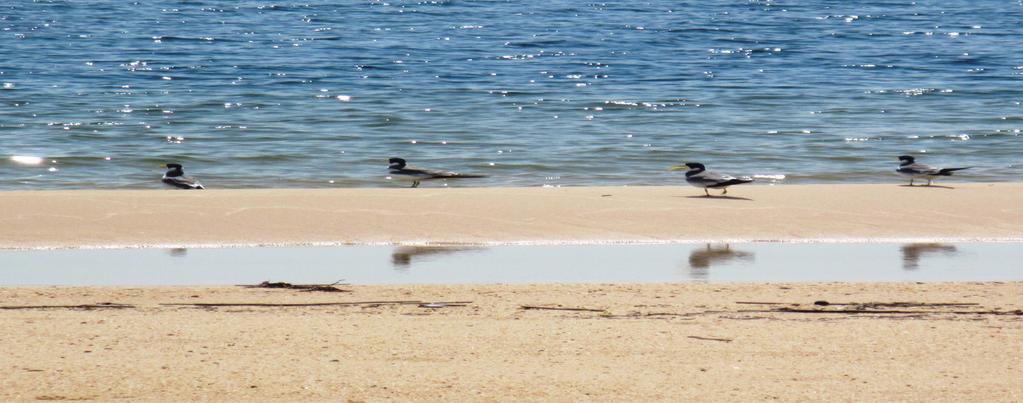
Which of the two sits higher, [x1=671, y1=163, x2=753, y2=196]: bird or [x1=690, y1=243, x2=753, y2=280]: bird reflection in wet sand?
[x1=671, y1=163, x2=753, y2=196]: bird

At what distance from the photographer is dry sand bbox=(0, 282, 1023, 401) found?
18.0ft

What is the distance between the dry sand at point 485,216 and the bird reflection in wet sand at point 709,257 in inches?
23.2

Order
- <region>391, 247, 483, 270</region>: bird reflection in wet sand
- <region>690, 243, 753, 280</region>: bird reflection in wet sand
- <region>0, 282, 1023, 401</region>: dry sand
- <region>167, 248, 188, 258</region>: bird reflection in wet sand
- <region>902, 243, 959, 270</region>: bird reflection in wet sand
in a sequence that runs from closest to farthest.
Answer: <region>0, 282, 1023, 401</region>: dry sand → <region>690, 243, 753, 280</region>: bird reflection in wet sand → <region>902, 243, 959, 270</region>: bird reflection in wet sand → <region>391, 247, 483, 270</region>: bird reflection in wet sand → <region>167, 248, 188, 258</region>: bird reflection in wet sand

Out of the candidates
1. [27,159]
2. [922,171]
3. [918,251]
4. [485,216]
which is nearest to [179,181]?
[485,216]

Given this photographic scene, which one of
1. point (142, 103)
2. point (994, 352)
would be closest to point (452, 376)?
point (994, 352)

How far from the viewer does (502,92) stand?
25766mm

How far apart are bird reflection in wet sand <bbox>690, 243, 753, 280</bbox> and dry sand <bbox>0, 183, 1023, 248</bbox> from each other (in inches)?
23.2

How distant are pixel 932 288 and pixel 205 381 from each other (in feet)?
13.4

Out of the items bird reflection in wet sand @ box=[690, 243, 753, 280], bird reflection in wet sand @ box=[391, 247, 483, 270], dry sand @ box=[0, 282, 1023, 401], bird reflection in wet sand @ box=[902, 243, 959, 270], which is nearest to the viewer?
dry sand @ box=[0, 282, 1023, 401]

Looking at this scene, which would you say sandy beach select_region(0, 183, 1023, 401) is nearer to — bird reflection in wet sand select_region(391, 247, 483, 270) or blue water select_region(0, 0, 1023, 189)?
bird reflection in wet sand select_region(391, 247, 483, 270)

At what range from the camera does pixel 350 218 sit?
441 inches

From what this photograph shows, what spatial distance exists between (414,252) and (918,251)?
3.37 m

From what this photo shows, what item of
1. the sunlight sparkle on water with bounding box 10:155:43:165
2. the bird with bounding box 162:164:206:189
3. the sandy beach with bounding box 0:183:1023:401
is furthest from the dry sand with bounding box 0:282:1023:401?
the sunlight sparkle on water with bounding box 10:155:43:165

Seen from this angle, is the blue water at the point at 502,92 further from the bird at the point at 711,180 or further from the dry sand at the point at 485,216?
the dry sand at the point at 485,216
